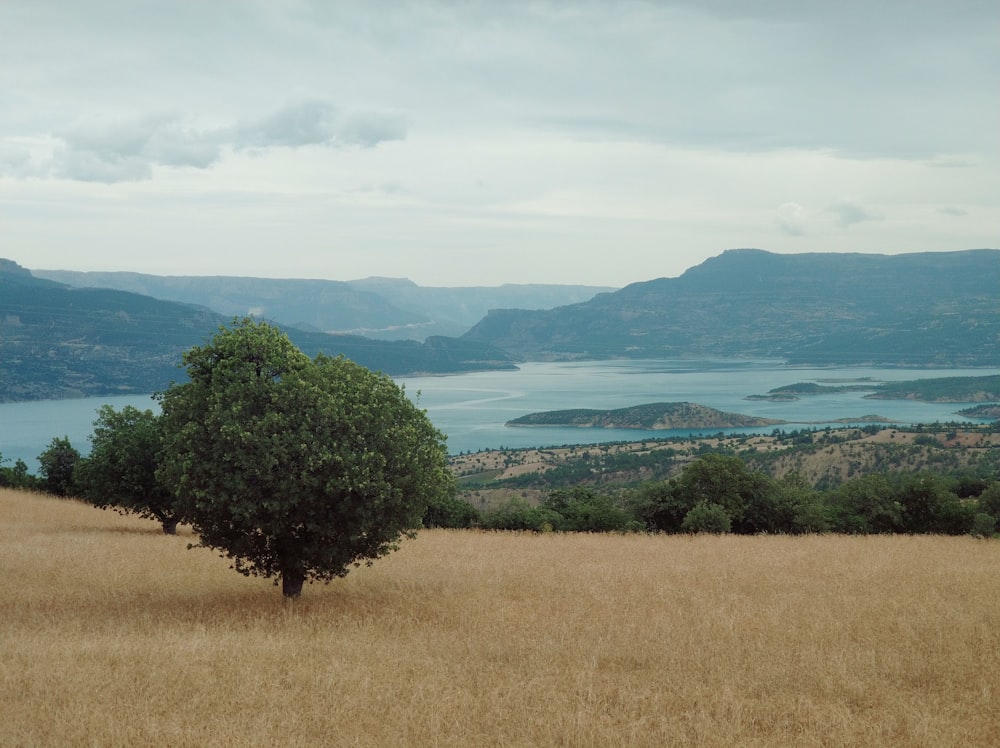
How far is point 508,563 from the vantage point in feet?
80.6

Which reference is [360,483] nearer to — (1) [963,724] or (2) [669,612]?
(2) [669,612]

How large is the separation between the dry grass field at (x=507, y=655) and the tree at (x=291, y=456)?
1.44 meters

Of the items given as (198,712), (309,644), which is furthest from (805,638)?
(198,712)

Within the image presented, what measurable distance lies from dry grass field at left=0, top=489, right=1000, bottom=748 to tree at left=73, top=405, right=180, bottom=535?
12231 millimetres

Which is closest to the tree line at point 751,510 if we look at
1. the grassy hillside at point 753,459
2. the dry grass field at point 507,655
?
the dry grass field at point 507,655

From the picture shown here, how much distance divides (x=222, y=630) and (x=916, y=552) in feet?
68.0

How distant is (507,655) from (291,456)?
18.8ft

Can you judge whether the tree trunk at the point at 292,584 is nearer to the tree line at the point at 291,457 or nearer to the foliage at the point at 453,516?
the tree line at the point at 291,457

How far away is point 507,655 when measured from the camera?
509 inches

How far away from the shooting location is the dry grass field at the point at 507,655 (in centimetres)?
938

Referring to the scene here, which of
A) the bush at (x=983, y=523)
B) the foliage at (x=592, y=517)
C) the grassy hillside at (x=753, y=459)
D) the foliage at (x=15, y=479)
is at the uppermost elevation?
the bush at (x=983, y=523)

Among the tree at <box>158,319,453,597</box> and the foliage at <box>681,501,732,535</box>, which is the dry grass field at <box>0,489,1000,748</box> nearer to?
the tree at <box>158,319,453,597</box>

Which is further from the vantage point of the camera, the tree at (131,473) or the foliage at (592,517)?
the foliage at (592,517)

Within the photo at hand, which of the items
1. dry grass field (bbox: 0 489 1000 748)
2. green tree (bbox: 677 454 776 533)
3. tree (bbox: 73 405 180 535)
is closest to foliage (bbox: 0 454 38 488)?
tree (bbox: 73 405 180 535)
